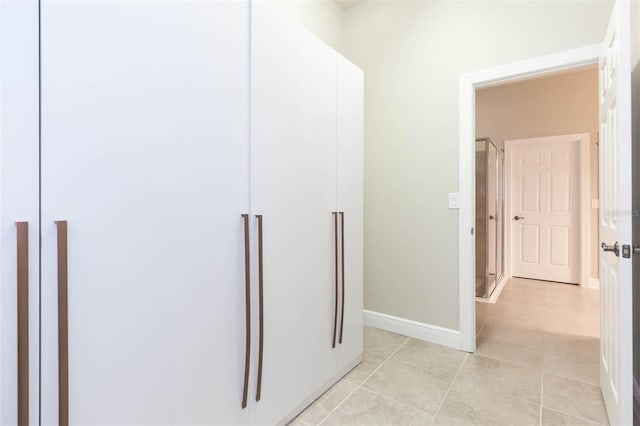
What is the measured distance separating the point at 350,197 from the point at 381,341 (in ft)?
4.17

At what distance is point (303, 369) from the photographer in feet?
5.51

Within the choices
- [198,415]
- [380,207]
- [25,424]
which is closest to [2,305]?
[25,424]

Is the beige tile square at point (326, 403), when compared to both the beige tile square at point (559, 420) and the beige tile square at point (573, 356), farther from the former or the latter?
the beige tile square at point (573, 356)

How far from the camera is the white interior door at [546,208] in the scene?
453 cm

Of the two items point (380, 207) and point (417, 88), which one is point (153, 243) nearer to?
point (380, 207)

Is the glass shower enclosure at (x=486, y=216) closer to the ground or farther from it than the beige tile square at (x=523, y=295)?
farther from it

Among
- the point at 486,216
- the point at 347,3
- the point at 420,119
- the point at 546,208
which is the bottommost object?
the point at 486,216

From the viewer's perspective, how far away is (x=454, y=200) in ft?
8.01

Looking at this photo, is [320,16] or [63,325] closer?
[63,325]

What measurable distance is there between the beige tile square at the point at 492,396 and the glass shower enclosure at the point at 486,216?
1.70m

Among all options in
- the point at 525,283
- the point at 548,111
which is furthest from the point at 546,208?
the point at 548,111

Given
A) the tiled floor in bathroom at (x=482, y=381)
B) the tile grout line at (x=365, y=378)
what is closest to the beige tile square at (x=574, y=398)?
the tiled floor in bathroom at (x=482, y=381)

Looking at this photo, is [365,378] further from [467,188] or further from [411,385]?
[467,188]

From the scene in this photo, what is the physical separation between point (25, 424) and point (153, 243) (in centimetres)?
52
